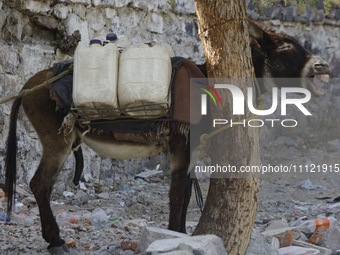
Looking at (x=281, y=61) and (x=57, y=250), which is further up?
(x=281, y=61)

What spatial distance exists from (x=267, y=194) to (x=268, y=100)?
9.05 feet

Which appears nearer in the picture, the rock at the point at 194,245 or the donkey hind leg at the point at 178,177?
the rock at the point at 194,245

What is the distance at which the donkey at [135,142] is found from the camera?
10.9 feet

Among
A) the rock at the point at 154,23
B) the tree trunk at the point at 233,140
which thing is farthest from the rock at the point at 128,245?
the rock at the point at 154,23

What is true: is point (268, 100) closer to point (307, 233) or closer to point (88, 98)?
point (307, 233)

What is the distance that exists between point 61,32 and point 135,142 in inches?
99.2

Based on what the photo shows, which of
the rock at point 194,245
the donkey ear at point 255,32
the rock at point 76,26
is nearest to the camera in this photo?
the rock at point 194,245

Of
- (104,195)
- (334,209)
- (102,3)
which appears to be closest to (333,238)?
(334,209)

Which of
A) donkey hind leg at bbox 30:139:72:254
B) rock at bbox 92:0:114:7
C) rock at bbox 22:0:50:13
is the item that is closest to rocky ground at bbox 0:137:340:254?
donkey hind leg at bbox 30:139:72:254

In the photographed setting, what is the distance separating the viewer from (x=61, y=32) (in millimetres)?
5484

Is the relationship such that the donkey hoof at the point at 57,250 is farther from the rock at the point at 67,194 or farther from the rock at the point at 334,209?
the rock at the point at 334,209

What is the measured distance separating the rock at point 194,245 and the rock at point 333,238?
1292 mm

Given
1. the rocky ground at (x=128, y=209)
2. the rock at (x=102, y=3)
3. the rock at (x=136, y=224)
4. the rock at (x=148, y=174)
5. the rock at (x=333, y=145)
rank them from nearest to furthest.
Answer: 1. the rocky ground at (x=128, y=209)
2. the rock at (x=136, y=224)
3. the rock at (x=102, y=3)
4. the rock at (x=148, y=174)
5. the rock at (x=333, y=145)

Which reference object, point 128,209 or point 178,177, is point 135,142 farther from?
point 128,209
